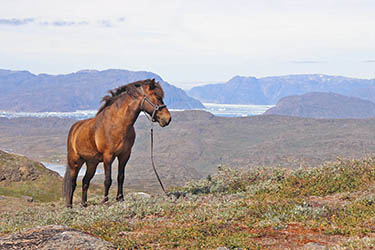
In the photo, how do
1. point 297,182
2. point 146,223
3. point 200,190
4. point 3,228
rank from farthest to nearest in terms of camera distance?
point 200,190, point 297,182, point 3,228, point 146,223

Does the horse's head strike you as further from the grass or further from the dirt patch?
the dirt patch

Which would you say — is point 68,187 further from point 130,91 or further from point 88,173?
point 130,91

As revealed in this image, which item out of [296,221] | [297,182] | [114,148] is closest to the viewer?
[296,221]

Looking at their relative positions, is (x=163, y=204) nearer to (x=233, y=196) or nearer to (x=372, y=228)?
(x=233, y=196)

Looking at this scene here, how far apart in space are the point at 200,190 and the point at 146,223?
240 inches

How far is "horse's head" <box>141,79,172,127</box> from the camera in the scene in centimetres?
1303

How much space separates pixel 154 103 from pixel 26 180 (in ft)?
119

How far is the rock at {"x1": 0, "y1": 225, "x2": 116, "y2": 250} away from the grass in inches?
22.4

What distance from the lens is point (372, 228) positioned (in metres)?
8.48

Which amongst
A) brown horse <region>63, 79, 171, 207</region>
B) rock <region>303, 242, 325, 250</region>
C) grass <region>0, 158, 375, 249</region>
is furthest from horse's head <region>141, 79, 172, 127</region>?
rock <region>303, 242, 325, 250</region>

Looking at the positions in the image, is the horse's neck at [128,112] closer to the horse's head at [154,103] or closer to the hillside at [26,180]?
the horse's head at [154,103]

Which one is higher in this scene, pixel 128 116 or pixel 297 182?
pixel 128 116

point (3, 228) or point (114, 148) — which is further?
point (114, 148)

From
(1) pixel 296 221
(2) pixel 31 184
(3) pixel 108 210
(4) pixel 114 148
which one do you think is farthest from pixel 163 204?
(2) pixel 31 184
